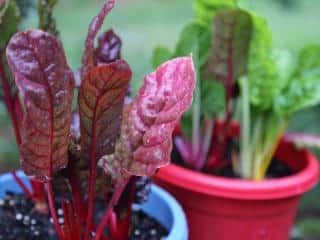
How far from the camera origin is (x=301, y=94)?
100 centimetres

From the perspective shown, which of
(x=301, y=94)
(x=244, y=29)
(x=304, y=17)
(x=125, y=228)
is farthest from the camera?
(x=304, y=17)

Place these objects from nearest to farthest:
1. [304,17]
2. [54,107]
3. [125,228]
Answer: [54,107] → [125,228] → [304,17]

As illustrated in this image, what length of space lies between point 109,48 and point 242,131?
15.0 inches

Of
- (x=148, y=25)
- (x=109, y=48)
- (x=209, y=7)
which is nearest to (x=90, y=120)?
(x=109, y=48)

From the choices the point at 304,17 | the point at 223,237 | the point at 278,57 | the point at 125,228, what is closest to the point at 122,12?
the point at 304,17

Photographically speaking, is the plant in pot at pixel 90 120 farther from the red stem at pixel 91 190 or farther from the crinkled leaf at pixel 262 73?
the crinkled leaf at pixel 262 73

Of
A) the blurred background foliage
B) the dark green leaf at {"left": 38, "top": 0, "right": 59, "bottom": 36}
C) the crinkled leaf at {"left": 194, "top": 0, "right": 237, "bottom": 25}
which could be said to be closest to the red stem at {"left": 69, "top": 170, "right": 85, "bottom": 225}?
the dark green leaf at {"left": 38, "top": 0, "right": 59, "bottom": 36}

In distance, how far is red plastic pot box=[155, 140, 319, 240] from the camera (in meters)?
0.89

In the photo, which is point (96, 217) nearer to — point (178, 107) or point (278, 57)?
Answer: point (178, 107)

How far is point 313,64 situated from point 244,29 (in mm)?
216

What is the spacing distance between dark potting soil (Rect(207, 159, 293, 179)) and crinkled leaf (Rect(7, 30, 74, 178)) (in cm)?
52

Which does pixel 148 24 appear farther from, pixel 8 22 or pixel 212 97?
pixel 8 22

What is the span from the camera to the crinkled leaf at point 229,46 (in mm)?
867

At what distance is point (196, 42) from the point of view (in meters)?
0.94
